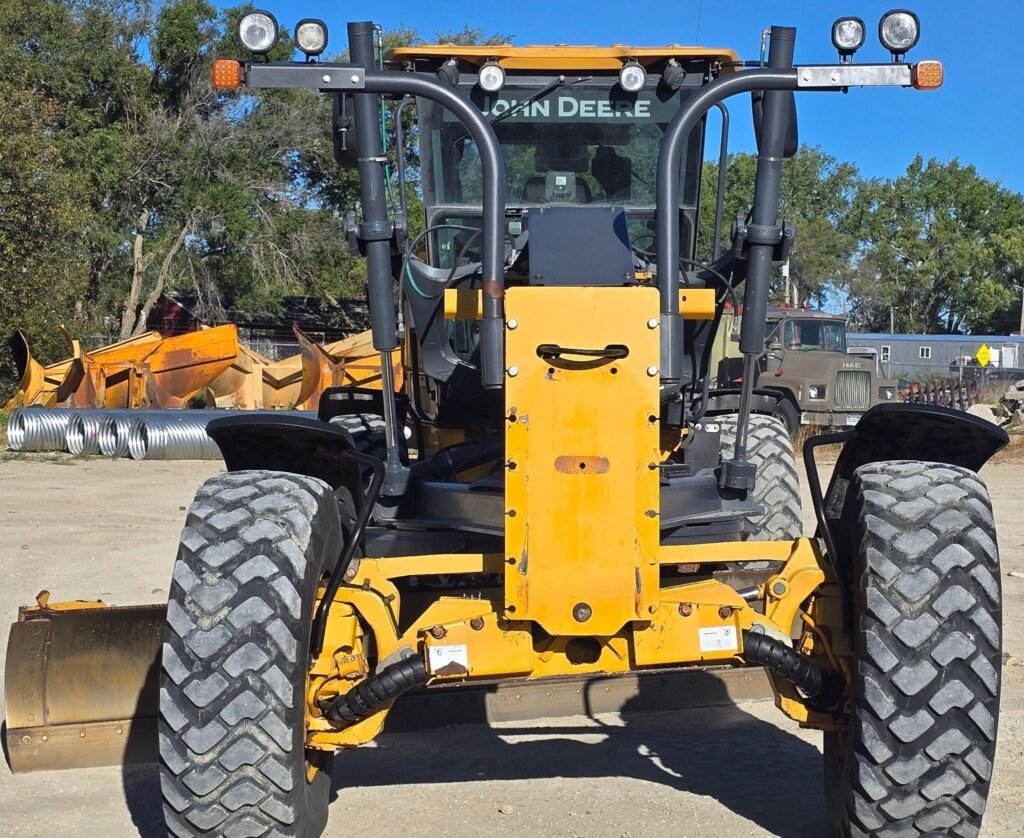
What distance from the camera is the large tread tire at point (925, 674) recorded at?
4117 millimetres

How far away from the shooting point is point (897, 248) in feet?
258

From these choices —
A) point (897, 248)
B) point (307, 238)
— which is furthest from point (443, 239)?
point (897, 248)

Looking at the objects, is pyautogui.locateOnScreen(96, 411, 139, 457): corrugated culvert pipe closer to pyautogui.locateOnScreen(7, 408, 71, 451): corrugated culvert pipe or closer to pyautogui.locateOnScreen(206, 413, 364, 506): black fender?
pyautogui.locateOnScreen(7, 408, 71, 451): corrugated culvert pipe

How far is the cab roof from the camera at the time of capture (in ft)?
19.3

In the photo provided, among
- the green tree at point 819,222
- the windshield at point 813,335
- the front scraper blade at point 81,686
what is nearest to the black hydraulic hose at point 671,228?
the front scraper blade at point 81,686

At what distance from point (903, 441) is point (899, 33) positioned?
1.34m

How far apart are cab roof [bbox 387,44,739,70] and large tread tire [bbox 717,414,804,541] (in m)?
2.07

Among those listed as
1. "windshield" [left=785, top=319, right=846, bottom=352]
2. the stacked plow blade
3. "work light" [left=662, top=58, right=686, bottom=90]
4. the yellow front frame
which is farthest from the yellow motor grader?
the stacked plow blade

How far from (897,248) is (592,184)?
76077mm

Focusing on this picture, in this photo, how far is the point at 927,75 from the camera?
443cm

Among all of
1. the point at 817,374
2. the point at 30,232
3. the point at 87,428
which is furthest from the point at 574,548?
the point at 30,232

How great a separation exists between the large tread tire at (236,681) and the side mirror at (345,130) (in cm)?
161

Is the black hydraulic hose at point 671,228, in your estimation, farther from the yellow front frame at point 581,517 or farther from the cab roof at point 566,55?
the cab roof at point 566,55

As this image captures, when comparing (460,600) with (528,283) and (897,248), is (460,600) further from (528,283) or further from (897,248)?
(897,248)
